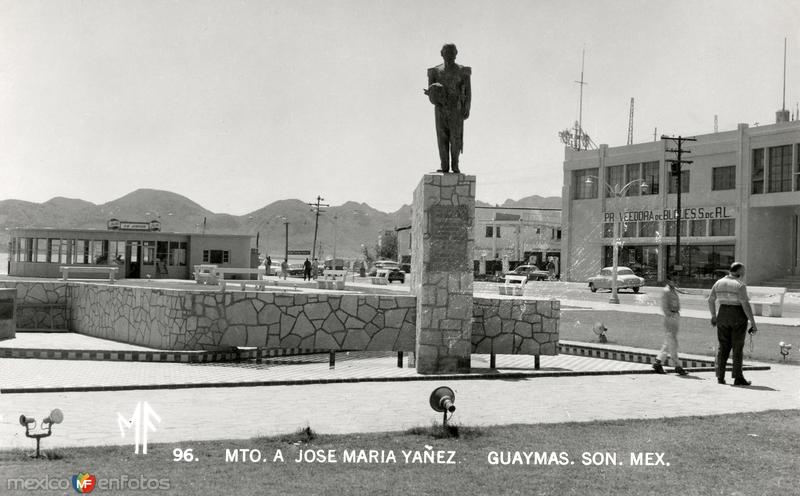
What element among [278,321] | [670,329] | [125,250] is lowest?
[278,321]

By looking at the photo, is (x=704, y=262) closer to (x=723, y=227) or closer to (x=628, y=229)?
(x=723, y=227)

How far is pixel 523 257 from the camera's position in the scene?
283ft

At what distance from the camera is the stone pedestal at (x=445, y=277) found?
474 inches

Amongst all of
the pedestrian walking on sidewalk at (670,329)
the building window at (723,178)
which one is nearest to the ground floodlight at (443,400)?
the pedestrian walking on sidewalk at (670,329)

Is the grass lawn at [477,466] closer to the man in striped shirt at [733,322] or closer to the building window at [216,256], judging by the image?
the man in striped shirt at [733,322]

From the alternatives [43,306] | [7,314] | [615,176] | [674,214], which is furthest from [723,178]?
[7,314]

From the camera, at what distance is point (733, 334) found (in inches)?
431

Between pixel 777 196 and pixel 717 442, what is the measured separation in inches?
1886

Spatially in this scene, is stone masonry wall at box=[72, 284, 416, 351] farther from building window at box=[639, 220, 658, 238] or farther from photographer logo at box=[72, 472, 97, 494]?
building window at box=[639, 220, 658, 238]

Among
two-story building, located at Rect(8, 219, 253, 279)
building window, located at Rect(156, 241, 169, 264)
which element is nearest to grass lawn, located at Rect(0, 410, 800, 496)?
two-story building, located at Rect(8, 219, 253, 279)

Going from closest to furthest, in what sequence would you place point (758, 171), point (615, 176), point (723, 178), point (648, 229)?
1. point (758, 171)
2. point (723, 178)
3. point (648, 229)
4. point (615, 176)

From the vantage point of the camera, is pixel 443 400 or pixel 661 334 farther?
pixel 661 334

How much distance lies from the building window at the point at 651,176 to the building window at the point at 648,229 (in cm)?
226

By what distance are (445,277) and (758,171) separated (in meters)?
45.5
